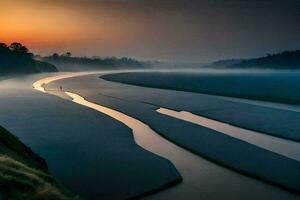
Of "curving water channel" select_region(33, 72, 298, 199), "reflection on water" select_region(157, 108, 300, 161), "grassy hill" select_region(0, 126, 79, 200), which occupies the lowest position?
"reflection on water" select_region(157, 108, 300, 161)

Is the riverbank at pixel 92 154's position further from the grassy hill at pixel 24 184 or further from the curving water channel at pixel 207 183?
the grassy hill at pixel 24 184

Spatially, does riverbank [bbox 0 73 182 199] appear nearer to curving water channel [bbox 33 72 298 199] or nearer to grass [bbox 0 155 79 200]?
curving water channel [bbox 33 72 298 199]

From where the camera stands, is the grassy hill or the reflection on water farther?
the reflection on water

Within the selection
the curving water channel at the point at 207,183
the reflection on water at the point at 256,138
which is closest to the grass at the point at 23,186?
the curving water channel at the point at 207,183

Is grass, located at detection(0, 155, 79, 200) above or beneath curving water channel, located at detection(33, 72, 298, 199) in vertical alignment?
above

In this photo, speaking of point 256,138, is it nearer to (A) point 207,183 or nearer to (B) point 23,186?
(A) point 207,183

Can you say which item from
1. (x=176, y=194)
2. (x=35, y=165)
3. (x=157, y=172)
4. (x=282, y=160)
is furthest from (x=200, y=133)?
(x=35, y=165)

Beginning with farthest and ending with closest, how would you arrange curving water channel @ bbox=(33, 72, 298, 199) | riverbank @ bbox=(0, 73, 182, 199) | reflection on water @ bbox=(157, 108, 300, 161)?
reflection on water @ bbox=(157, 108, 300, 161) < riverbank @ bbox=(0, 73, 182, 199) < curving water channel @ bbox=(33, 72, 298, 199)

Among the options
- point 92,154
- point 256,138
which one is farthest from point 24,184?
point 256,138

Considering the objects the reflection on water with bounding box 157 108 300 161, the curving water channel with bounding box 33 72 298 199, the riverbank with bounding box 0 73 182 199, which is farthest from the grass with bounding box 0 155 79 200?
the reflection on water with bounding box 157 108 300 161
